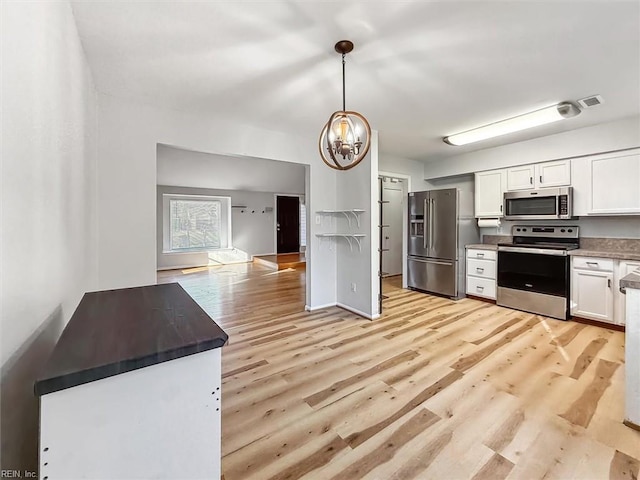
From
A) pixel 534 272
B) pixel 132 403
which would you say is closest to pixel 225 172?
pixel 534 272

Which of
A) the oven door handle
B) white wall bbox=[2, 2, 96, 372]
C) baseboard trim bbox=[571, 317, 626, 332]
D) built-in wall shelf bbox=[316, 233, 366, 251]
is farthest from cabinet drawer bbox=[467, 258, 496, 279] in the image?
white wall bbox=[2, 2, 96, 372]

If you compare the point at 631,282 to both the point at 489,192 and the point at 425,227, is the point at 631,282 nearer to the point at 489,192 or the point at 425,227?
the point at 489,192

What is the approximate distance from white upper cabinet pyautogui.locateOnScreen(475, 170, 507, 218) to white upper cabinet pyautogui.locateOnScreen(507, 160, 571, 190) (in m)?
0.13

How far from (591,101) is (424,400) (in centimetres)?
315

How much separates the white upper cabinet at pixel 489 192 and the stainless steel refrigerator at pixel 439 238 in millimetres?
262

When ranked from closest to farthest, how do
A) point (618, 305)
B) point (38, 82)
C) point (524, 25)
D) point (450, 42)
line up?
point (38, 82) < point (524, 25) < point (450, 42) < point (618, 305)

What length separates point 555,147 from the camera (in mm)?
3715

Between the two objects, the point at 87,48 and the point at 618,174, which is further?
the point at 618,174

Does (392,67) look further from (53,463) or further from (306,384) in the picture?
(53,463)

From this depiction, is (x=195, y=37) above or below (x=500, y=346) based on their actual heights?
above

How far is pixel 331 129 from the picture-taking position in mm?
2059

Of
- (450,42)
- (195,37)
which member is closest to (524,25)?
(450,42)

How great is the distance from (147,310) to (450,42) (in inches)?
92.2

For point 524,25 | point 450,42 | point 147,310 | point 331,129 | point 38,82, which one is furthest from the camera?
point 331,129
